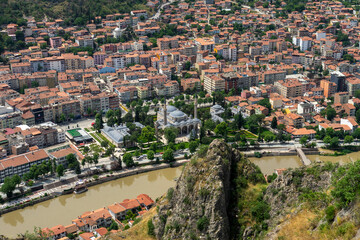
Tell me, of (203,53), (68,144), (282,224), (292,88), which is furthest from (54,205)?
(203,53)

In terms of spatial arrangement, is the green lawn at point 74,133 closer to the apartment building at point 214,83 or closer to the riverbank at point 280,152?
the riverbank at point 280,152

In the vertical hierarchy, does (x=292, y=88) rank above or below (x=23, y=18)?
below

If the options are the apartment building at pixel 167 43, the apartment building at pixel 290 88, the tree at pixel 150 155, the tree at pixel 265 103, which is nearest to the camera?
the tree at pixel 150 155

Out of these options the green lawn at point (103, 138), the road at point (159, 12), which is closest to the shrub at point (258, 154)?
the green lawn at point (103, 138)

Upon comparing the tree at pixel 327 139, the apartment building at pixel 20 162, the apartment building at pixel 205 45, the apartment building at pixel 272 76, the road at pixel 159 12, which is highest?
the road at pixel 159 12

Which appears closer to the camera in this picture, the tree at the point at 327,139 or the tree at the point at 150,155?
the tree at the point at 150,155

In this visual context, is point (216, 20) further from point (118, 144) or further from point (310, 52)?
point (118, 144)

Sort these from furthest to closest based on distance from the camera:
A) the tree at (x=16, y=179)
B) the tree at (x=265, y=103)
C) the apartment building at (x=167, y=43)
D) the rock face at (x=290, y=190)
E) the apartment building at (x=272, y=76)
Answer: the apartment building at (x=167, y=43) → the apartment building at (x=272, y=76) → the tree at (x=265, y=103) → the tree at (x=16, y=179) → the rock face at (x=290, y=190)

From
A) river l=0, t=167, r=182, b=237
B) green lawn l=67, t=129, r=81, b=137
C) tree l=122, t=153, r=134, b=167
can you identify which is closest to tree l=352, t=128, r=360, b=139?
river l=0, t=167, r=182, b=237
